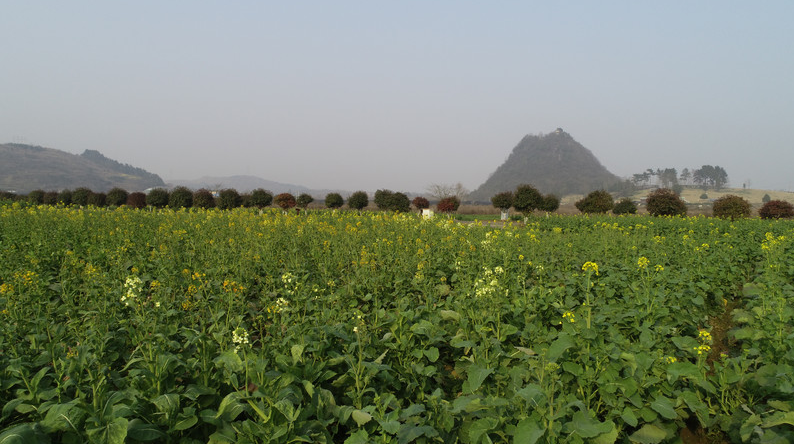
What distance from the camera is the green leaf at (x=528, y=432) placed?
Result: 2248 mm

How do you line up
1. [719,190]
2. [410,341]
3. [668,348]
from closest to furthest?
[410,341] → [668,348] → [719,190]

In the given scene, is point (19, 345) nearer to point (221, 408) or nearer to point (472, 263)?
point (221, 408)

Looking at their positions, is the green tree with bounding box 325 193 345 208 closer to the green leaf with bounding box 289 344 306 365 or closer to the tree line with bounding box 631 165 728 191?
the green leaf with bounding box 289 344 306 365

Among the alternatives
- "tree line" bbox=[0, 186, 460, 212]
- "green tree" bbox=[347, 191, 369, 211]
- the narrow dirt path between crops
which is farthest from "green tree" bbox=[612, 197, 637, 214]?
Result: the narrow dirt path between crops

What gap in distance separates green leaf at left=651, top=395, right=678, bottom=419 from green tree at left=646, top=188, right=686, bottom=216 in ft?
108

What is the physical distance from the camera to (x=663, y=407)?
293 centimetres

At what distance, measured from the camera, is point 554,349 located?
10.4 ft

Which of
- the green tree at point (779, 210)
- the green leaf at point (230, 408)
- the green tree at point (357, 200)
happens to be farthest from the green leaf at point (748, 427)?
the green tree at point (357, 200)

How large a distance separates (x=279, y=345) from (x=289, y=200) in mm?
30341

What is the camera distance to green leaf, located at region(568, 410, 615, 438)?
232cm

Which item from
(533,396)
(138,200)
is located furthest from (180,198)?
(533,396)

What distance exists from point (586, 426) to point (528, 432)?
0.36 meters

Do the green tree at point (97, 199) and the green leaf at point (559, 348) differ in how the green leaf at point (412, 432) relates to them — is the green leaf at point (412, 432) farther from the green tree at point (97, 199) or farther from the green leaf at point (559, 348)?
the green tree at point (97, 199)

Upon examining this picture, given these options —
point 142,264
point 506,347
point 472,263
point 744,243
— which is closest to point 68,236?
point 142,264
